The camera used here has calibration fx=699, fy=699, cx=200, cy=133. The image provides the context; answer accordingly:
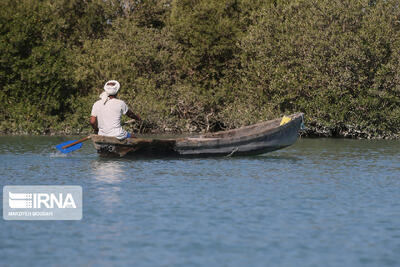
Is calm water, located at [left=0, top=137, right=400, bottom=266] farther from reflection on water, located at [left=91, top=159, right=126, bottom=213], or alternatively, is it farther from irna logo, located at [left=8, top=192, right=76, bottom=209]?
irna logo, located at [left=8, top=192, right=76, bottom=209]

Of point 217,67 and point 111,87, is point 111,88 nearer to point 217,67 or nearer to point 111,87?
point 111,87

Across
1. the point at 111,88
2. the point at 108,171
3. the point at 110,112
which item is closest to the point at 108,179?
the point at 108,171

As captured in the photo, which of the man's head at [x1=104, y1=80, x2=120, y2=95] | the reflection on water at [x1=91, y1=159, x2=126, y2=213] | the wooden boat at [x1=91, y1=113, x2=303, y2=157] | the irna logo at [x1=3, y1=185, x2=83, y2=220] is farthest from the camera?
the wooden boat at [x1=91, y1=113, x2=303, y2=157]

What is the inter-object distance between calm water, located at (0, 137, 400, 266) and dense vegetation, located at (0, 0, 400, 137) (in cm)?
1608

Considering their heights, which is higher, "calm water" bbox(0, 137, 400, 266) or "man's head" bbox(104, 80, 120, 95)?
"man's head" bbox(104, 80, 120, 95)

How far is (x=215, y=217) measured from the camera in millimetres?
11797

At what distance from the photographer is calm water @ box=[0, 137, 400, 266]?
30.3 feet

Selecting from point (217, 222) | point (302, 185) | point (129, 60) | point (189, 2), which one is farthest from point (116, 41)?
point (217, 222)

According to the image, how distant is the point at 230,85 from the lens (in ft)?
145

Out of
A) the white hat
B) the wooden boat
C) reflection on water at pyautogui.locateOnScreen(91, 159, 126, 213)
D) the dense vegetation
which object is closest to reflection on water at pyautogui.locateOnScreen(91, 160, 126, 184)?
reflection on water at pyautogui.locateOnScreen(91, 159, 126, 213)

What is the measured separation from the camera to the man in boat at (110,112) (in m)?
20.0

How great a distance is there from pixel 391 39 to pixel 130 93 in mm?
15668

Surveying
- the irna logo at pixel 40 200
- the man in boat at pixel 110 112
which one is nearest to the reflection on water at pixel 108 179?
the irna logo at pixel 40 200

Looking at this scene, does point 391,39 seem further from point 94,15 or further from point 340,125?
point 94,15
